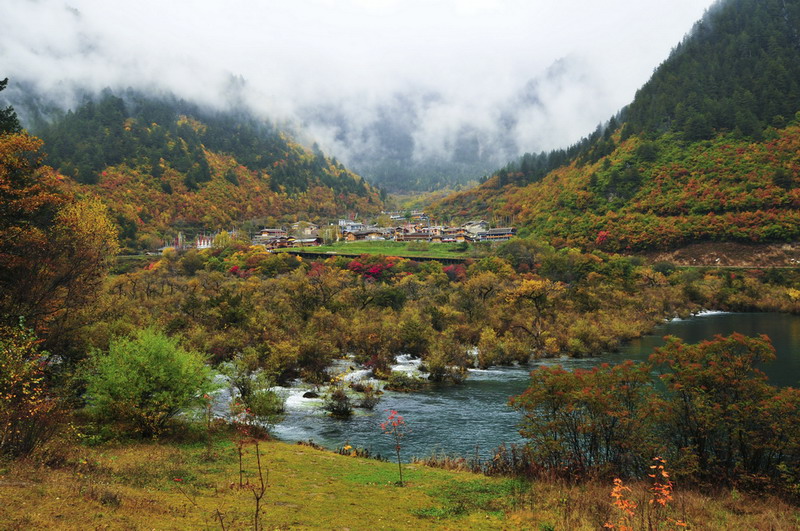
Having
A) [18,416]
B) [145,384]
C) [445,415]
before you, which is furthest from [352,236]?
[18,416]

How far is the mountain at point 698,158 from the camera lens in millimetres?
93875

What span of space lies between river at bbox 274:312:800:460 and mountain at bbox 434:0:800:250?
61957 millimetres

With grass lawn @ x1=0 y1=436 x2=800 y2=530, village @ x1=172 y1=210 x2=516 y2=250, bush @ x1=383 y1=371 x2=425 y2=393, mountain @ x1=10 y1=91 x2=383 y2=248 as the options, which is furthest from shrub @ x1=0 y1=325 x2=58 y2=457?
village @ x1=172 y1=210 x2=516 y2=250

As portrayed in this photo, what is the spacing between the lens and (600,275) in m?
71.2

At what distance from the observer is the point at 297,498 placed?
40.3 ft

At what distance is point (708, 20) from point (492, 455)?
20237 cm

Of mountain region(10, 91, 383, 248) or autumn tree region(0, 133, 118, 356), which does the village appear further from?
autumn tree region(0, 133, 118, 356)

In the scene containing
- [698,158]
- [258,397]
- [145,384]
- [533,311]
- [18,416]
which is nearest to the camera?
[18,416]

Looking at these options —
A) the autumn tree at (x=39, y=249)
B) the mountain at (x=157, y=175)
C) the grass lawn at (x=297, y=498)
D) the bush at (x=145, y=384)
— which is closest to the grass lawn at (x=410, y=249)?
the mountain at (x=157, y=175)

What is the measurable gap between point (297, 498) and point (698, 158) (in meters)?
132

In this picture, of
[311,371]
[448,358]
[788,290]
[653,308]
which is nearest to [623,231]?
[788,290]

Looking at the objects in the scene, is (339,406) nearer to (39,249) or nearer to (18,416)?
(18,416)

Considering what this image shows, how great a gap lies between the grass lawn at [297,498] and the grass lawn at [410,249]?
266ft

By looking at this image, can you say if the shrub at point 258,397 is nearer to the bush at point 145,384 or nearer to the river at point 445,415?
the river at point 445,415
